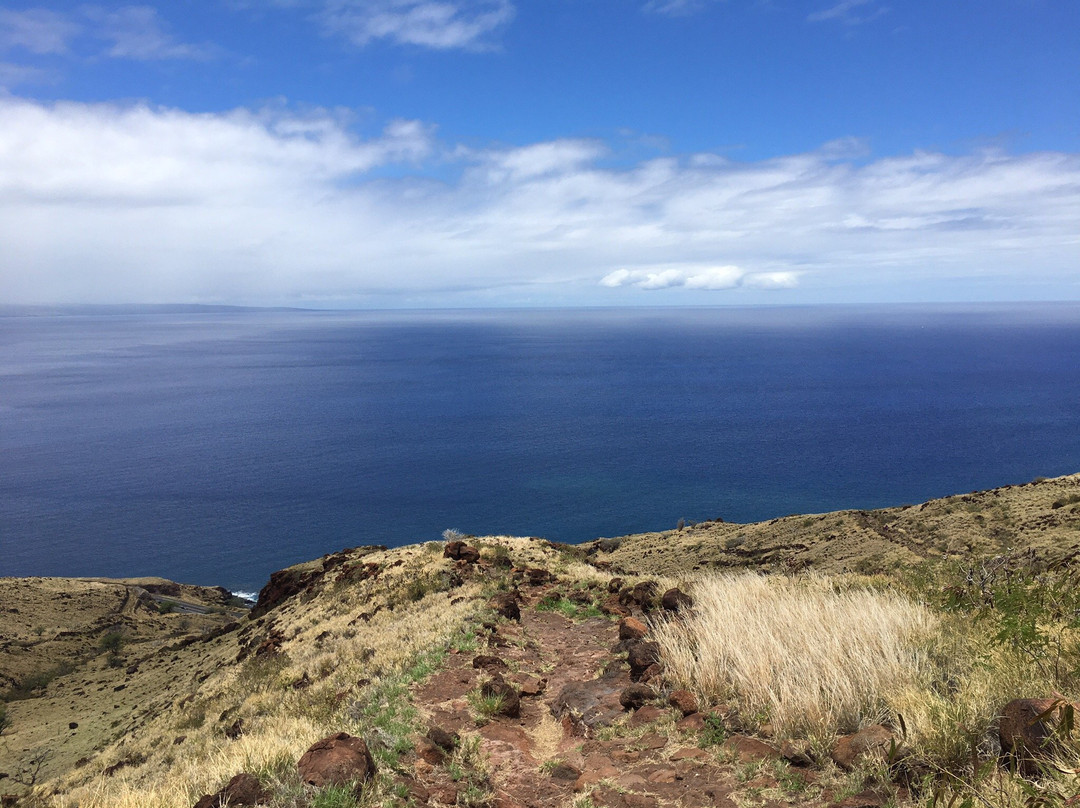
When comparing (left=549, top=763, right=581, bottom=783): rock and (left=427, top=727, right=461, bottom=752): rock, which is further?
(left=427, top=727, right=461, bottom=752): rock

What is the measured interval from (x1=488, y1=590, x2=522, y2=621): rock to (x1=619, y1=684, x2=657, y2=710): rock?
524 cm

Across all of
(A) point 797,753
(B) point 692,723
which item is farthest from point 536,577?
(A) point 797,753

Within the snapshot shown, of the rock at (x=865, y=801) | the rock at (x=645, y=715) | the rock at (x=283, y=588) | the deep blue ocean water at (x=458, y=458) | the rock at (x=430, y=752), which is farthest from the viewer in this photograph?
the deep blue ocean water at (x=458, y=458)

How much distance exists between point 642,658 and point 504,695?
1.93 meters

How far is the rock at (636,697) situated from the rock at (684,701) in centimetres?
26

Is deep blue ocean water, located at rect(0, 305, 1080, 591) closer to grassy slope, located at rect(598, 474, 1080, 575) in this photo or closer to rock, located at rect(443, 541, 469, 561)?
grassy slope, located at rect(598, 474, 1080, 575)

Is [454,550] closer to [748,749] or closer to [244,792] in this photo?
[244,792]

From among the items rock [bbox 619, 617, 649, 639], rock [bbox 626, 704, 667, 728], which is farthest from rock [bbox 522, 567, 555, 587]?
rock [bbox 626, 704, 667, 728]

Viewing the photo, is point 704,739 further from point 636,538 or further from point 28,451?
point 28,451

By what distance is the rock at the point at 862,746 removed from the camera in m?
5.06

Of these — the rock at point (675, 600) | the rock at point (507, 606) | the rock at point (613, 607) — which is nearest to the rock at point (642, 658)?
the rock at point (675, 600)

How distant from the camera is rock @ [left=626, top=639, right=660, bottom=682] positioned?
27.7 ft

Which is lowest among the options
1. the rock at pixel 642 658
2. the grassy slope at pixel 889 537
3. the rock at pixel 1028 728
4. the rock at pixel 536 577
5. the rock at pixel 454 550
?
the grassy slope at pixel 889 537

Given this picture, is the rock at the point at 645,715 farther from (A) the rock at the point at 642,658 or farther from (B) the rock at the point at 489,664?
(B) the rock at the point at 489,664
